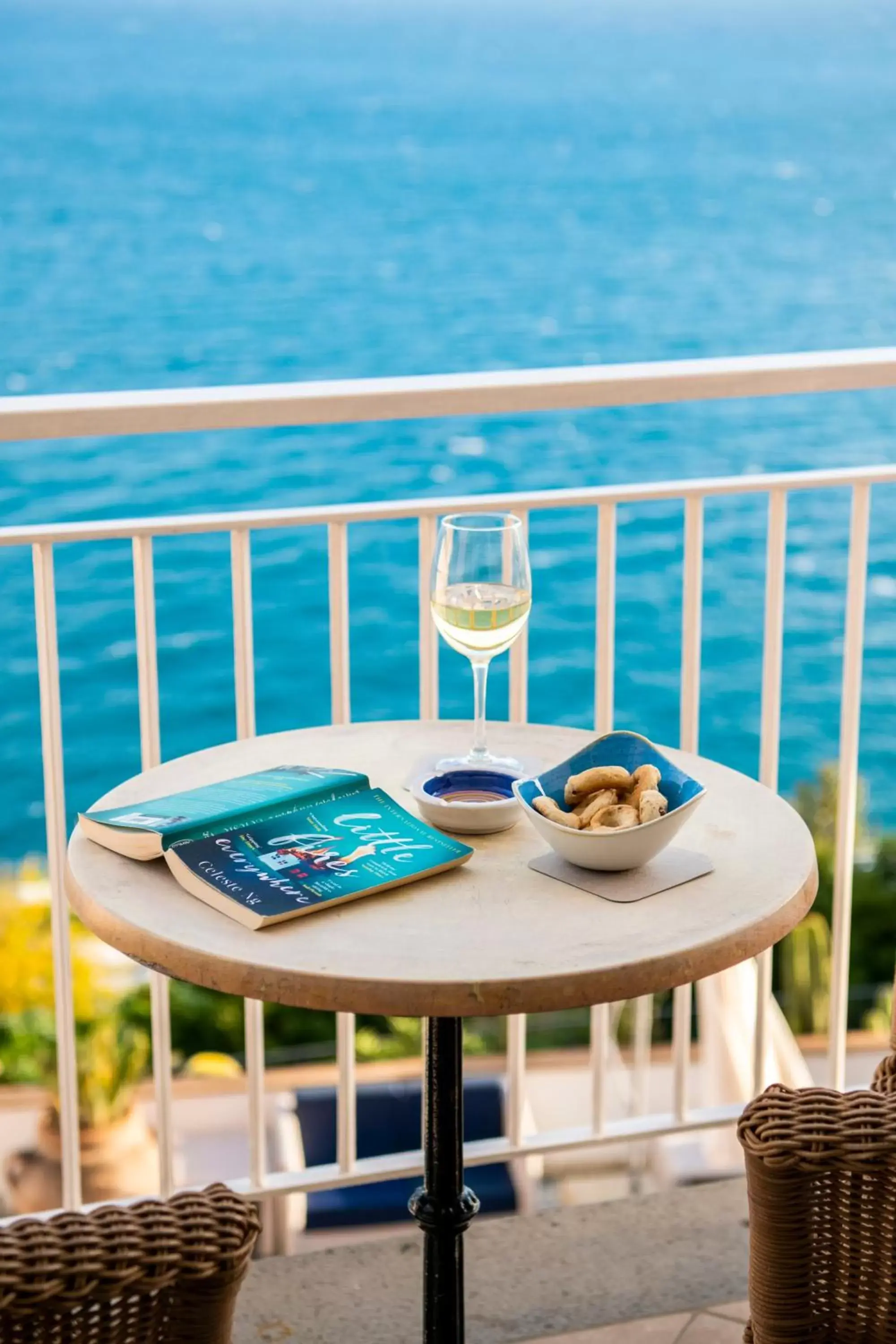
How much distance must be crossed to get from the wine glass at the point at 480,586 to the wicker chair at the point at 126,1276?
1.86 ft

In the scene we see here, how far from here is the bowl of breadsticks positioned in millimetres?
1350

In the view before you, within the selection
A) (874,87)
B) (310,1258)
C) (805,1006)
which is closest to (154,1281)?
(310,1258)

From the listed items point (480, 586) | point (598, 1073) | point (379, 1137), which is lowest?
point (379, 1137)

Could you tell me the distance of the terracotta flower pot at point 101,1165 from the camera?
9.59 meters

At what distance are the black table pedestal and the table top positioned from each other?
0.18 metres

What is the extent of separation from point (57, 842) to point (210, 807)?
2.18ft

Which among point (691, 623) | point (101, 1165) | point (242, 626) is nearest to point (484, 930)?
point (242, 626)

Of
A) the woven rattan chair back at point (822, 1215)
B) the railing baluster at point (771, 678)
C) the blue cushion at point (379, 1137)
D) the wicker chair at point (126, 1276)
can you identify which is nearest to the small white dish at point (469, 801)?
the woven rattan chair back at point (822, 1215)

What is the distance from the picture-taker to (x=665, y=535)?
995 inches

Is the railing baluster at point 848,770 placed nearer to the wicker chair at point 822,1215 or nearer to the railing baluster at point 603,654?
the railing baluster at point 603,654

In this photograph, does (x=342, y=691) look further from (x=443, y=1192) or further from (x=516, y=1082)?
(x=443, y=1192)

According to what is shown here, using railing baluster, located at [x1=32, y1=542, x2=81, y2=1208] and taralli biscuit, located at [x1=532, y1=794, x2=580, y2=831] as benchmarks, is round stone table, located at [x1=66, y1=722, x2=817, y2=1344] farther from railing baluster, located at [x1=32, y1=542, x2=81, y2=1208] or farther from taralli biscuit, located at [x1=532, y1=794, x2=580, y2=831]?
railing baluster, located at [x1=32, y1=542, x2=81, y2=1208]

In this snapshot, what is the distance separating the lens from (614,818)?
137 centimetres

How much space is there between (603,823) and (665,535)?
2424cm
